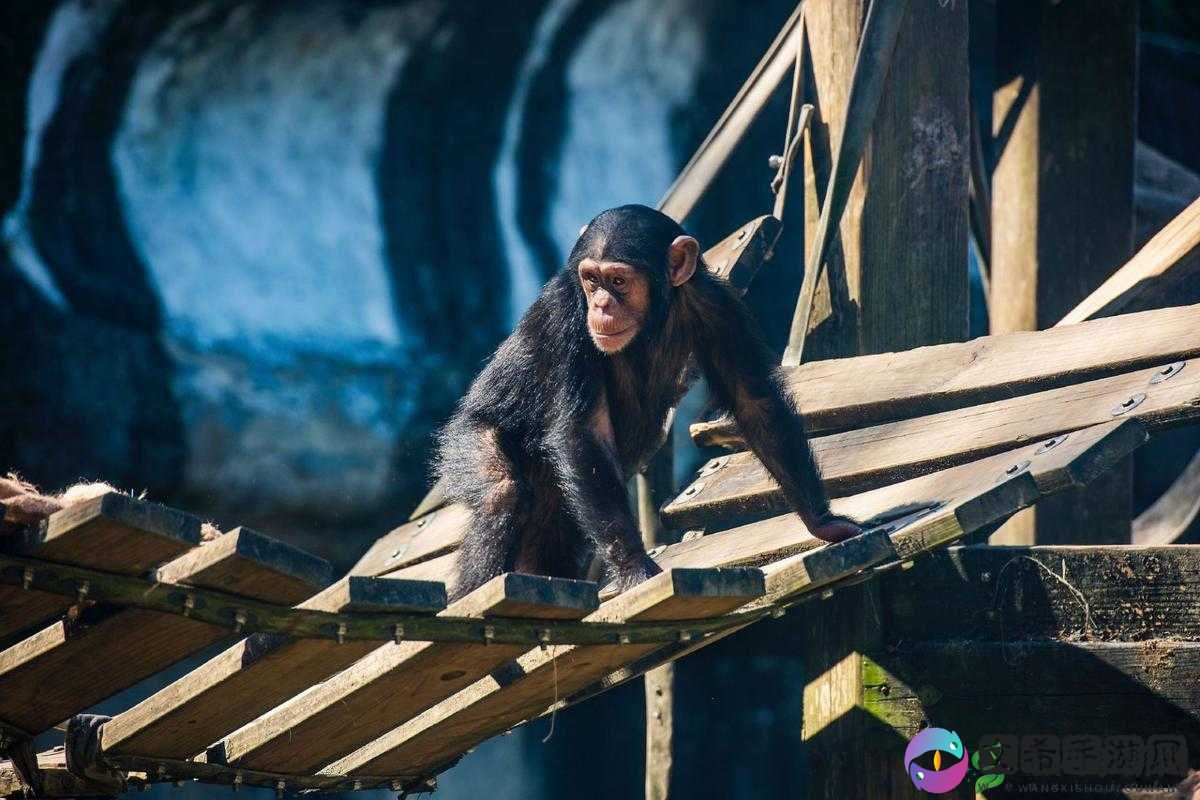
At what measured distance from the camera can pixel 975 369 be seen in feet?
15.5

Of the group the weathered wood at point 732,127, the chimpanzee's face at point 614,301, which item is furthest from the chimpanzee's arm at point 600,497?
the weathered wood at point 732,127

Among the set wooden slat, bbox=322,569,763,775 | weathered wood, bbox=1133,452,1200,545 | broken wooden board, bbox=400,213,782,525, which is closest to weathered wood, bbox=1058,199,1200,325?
broken wooden board, bbox=400,213,782,525

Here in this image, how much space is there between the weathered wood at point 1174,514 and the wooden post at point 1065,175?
1198 mm

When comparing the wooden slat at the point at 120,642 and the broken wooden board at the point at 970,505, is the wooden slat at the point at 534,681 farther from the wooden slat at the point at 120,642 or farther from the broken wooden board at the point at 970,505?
the wooden slat at the point at 120,642

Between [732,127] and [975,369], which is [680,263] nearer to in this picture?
[975,369]

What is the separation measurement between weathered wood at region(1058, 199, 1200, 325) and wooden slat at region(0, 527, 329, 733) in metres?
3.01

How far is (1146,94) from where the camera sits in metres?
9.84

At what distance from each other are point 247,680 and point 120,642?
35cm

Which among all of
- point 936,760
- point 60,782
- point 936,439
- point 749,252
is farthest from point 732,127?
point 60,782

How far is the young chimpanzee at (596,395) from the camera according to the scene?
4.64 meters

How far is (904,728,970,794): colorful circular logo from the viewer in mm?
4078

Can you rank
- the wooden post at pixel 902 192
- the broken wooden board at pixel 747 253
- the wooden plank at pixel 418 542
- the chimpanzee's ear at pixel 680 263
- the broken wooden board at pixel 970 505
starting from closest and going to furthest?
the broken wooden board at pixel 970 505
the chimpanzee's ear at pixel 680 263
the wooden post at pixel 902 192
the broken wooden board at pixel 747 253
the wooden plank at pixel 418 542

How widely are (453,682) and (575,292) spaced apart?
1715 millimetres

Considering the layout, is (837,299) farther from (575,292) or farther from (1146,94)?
(1146,94)
